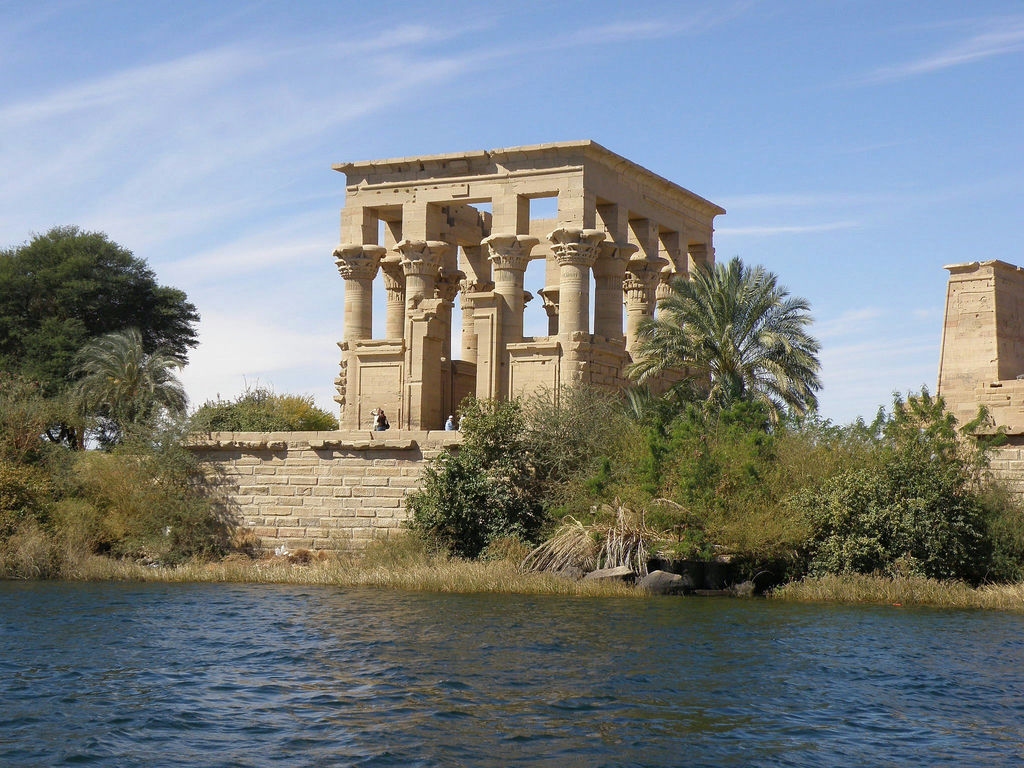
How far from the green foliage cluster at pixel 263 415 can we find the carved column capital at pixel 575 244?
9119 millimetres

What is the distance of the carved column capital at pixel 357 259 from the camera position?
34.6 m

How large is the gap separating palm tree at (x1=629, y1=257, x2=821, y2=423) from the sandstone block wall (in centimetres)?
606

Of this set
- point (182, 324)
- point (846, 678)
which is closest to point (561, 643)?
point (846, 678)

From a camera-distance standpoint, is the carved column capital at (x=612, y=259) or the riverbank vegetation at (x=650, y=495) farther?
the carved column capital at (x=612, y=259)

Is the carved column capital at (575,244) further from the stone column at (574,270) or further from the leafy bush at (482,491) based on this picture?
the leafy bush at (482,491)

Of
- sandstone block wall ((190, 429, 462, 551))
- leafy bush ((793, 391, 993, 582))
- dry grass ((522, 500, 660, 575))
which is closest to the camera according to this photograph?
leafy bush ((793, 391, 993, 582))

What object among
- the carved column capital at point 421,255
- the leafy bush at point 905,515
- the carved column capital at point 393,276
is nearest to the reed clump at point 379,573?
the leafy bush at point 905,515

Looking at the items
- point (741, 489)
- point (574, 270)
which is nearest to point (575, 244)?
point (574, 270)

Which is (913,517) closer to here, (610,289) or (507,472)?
(507,472)

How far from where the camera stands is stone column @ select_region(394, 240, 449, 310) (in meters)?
33.4

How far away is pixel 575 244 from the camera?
31.2 meters

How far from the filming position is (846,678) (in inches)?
606

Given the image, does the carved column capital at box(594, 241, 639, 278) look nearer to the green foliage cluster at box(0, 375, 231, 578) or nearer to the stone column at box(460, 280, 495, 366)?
the stone column at box(460, 280, 495, 366)

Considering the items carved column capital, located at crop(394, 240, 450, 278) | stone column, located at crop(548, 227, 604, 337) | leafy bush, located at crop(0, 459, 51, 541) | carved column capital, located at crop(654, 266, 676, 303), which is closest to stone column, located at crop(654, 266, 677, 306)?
carved column capital, located at crop(654, 266, 676, 303)
